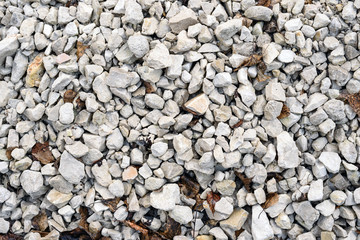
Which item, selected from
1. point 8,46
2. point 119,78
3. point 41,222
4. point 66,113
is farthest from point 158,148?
point 8,46

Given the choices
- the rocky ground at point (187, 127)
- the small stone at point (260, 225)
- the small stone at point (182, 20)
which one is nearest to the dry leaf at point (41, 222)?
the rocky ground at point (187, 127)

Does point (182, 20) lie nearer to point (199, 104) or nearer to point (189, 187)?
point (199, 104)

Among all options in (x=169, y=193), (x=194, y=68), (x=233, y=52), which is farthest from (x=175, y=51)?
(x=169, y=193)

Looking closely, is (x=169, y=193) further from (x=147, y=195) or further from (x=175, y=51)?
(x=175, y=51)

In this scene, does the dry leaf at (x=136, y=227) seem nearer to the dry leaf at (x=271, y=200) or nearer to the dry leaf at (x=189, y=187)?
the dry leaf at (x=189, y=187)

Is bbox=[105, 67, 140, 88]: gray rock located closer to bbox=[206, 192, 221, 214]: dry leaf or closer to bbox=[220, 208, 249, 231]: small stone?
bbox=[206, 192, 221, 214]: dry leaf

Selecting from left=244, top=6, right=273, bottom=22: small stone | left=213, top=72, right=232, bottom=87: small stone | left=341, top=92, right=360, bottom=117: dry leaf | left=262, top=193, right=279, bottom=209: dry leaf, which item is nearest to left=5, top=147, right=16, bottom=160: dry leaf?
left=213, top=72, right=232, bottom=87: small stone
